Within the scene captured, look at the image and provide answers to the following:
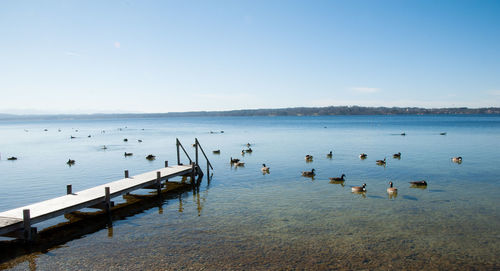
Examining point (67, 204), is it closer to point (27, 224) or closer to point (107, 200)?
point (107, 200)

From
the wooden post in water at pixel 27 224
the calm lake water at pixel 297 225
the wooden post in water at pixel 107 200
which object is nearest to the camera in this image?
the calm lake water at pixel 297 225

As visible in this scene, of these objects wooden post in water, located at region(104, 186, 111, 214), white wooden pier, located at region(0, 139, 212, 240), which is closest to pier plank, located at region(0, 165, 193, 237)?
white wooden pier, located at region(0, 139, 212, 240)

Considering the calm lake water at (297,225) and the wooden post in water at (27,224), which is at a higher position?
the wooden post in water at (27,224)

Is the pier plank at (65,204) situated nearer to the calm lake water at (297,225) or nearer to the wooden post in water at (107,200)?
the wooden post in water at (107,200)

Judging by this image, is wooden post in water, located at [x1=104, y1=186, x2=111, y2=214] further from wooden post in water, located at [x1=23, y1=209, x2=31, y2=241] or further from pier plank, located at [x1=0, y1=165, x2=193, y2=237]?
wooden post in water, located at [x1=23, y1=209, x2=31, y2=241]

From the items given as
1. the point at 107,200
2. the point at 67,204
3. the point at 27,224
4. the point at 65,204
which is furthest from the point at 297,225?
the point at 27,224

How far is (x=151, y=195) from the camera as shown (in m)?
24.9

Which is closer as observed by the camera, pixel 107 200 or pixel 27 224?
pixel 27 224

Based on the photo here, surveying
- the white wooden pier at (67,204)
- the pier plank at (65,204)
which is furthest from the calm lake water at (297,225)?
the pier plank at (65,204)

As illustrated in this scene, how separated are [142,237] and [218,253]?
444 cm

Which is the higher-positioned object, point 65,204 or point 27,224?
point 65,204

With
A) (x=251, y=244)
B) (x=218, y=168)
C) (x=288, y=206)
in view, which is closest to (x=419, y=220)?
(x=288, y=206)

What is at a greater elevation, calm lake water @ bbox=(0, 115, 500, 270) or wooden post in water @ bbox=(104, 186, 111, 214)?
wooden post in water @ bbox=(104, 186, 111, 214)

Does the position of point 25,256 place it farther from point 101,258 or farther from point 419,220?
point 419,220
